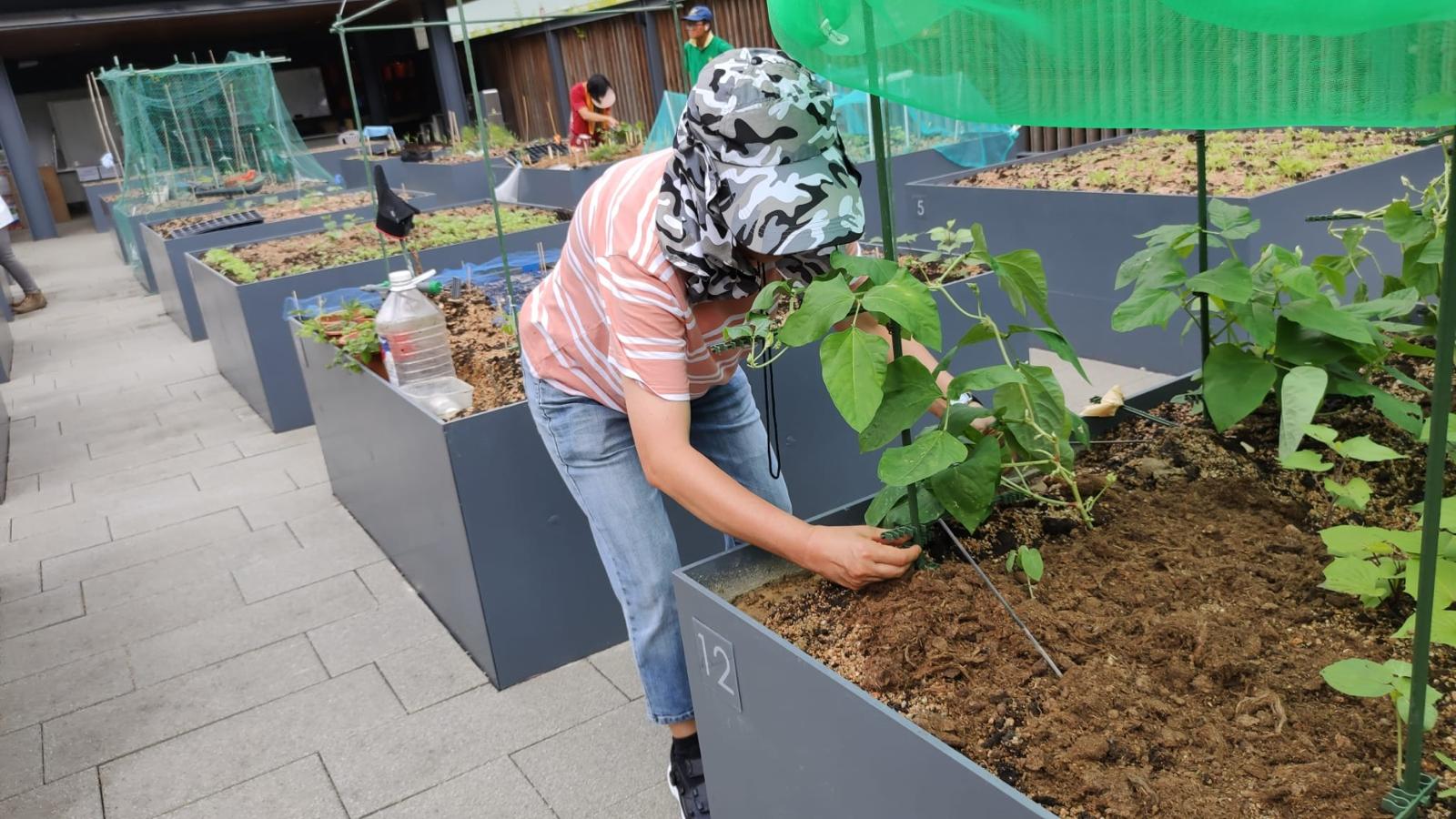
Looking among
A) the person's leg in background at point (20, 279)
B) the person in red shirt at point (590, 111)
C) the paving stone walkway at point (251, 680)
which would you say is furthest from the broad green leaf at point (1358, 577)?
the person's leg in background at point (20, 279)

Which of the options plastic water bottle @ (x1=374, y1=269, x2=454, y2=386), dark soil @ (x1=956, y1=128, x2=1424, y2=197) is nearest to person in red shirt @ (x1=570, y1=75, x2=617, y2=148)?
dark soil @ (x1=956, y1=128, x2=1424, y2=197)

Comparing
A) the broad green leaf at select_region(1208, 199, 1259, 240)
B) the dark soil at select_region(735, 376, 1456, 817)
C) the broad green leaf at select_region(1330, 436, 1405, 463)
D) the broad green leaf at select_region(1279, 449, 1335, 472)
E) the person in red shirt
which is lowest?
the dark soil at select_region(735, 376, 1456, 817)

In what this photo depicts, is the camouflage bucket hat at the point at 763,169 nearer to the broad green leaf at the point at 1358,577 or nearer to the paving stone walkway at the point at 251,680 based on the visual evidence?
the broad green leaf at the point at 1358,577

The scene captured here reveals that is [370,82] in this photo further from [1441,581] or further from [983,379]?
[1441,581]

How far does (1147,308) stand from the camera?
63.9 inches

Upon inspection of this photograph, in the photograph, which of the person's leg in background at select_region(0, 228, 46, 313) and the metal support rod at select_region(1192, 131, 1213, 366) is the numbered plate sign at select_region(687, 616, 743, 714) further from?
the person's leg in background at select_region(0, 228, 46, 313)

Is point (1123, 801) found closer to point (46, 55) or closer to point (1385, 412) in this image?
point (1385, 412)

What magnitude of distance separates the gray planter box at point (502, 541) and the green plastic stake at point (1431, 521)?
6.42 feet

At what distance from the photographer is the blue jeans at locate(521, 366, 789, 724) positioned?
6.06 feet

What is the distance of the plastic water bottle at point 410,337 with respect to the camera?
3.06 meters

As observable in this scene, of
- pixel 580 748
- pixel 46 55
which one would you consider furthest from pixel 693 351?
pixel 46 55

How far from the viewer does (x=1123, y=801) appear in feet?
3.32

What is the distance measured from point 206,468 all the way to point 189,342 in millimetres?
3008

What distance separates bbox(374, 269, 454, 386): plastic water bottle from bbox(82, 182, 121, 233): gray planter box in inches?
530
